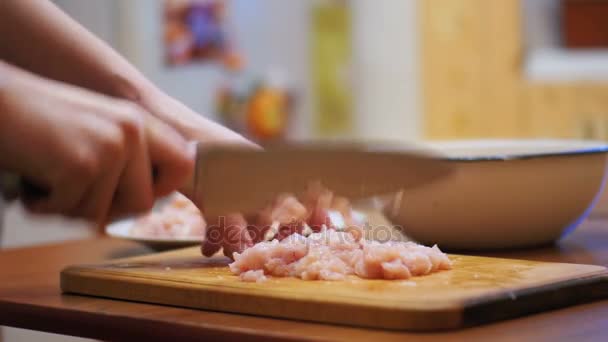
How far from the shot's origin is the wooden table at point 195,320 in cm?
82

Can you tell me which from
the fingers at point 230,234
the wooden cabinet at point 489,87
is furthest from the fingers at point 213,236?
the wooden cabinet at point 489,87

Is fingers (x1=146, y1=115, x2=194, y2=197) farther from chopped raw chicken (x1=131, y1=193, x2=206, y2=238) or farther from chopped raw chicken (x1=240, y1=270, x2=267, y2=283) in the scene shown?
chopped raw chicken (x1=131, y1=193, x2=206, y2=238)

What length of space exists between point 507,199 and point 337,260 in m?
0.34

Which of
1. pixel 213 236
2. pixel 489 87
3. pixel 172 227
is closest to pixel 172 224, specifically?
pixel 172 227

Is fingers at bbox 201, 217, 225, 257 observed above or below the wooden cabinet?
below

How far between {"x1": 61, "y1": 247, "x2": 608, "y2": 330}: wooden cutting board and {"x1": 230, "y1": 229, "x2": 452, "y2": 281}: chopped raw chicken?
0.02 m

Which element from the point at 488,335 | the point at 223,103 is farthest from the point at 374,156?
the point at 223,103

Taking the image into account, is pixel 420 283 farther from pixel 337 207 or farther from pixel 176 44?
pixel 176 44

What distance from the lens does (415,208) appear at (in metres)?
1.29

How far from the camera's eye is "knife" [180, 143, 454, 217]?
999 millimetres

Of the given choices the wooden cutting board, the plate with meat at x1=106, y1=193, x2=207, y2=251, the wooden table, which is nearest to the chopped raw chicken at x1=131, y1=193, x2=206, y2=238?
the plate with meat at x1=106, y1=193, x2=207, y2=251

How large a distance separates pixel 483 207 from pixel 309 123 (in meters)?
3.42

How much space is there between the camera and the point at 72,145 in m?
0.84

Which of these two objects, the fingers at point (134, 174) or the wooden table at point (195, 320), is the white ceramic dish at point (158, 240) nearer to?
the wooden table at point (195, 320)
